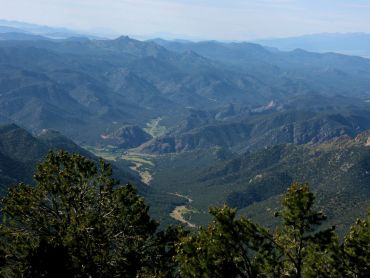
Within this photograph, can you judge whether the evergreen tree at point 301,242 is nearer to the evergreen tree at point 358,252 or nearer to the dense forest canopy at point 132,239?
the dense forest canopy at point 132,239

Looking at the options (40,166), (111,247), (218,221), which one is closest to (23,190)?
(40,166)

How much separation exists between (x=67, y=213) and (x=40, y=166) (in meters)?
5.56

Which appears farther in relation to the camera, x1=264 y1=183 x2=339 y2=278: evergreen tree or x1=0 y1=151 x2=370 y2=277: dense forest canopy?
x1=0 y1=151 x2=370 y2=277: dense forest canopy

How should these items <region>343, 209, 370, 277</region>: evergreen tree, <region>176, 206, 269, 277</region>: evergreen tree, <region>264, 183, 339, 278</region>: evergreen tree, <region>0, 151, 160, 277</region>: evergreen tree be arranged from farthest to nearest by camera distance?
<region>0, 151, 160, 277</region>: evergreen tree < <region>176, 206, 269, 277</region>: evergreen tree < <region>343, 209, 370, 277</region>: evergreen tree < <region>264, 183, 339, 278</region>: evergreen tree

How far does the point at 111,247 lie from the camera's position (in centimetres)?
5216

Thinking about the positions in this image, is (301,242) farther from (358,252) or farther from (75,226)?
(75,226)

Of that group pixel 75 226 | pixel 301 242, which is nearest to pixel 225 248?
pixel 301 242

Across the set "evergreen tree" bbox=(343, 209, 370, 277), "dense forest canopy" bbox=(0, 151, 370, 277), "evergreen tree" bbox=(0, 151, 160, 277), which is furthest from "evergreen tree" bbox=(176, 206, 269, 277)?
"evergreen tree" bbox=(0, 151, 160, 277)

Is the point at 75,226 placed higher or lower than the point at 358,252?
lower

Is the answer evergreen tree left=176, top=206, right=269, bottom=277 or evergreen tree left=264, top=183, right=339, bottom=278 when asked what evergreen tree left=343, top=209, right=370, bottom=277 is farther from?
evergreen tree left=176, top=206, right=269, bottom=277

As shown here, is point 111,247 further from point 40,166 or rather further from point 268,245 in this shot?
point 268,245

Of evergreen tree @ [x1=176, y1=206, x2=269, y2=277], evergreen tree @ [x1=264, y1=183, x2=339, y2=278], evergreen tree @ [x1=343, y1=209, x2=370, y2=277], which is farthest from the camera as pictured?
evergreen tree @ [x1=176, y1=206, x2=269, y2=277]

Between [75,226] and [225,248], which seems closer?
[225,248]

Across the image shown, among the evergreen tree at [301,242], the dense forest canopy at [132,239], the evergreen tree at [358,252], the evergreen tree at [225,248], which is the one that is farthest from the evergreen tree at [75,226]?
the evergreen tree at [358,252]
